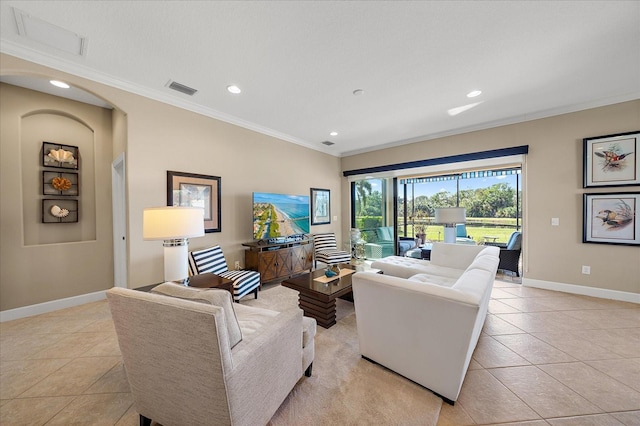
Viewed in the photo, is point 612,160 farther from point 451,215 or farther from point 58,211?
point 58,211

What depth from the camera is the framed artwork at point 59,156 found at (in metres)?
3.12

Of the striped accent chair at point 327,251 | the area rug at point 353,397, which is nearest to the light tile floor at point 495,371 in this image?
the area rug at point 353,397

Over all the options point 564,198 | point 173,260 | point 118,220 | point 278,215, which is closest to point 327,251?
point 278,215

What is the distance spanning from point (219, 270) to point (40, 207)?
8.07ft

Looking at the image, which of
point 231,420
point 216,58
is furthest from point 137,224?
point 231,420

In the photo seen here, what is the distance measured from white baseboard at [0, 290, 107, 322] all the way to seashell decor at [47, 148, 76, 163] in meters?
1.90

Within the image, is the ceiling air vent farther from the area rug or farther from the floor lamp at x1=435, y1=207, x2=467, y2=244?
the floor lamp at x1=435, y1=207, x2=467, y2=244

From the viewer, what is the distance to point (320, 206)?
5.67 metres

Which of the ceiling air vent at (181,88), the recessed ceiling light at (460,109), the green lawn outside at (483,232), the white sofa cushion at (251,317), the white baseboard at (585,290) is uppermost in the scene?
the ceiling air vent at (181,88)

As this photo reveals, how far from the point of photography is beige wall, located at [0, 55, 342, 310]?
9.23 ft

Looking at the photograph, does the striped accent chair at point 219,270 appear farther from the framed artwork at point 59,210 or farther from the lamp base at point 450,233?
the lamp base at point 450,233

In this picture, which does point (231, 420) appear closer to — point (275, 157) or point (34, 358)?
point (34, 358)

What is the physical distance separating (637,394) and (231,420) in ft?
9.09

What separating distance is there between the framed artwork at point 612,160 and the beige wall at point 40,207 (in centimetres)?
725
